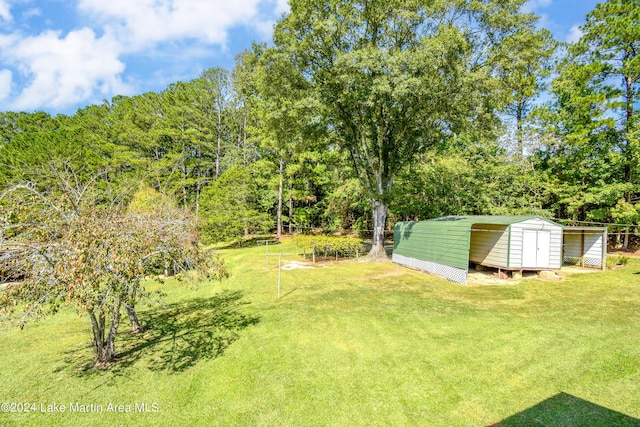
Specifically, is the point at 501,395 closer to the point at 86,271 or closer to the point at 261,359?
the point at 261,359

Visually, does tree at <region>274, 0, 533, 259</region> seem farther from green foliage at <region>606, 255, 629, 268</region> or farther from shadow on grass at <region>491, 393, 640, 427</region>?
shadow on grass at <region>491, 393, 640, 427</region>

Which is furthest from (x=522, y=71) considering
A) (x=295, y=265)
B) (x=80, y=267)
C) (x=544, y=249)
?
(x=80, y=267)

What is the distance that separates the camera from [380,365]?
4809 millimetres

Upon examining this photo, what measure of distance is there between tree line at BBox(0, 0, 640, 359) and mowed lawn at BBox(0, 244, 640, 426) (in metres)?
1.33

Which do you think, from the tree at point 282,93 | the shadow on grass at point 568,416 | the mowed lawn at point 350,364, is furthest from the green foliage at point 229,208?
the shadow on grass at point 568,416

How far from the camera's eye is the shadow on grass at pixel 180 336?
5176 mm

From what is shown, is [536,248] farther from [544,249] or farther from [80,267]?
→ [80,267]

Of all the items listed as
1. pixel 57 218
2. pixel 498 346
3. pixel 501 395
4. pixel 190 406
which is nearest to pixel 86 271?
pixel 57 218

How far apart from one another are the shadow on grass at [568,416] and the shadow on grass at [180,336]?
4727 millimetres

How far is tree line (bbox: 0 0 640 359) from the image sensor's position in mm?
10844

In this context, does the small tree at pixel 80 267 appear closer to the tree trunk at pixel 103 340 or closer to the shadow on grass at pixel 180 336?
the tree trunk at pixel 103 340

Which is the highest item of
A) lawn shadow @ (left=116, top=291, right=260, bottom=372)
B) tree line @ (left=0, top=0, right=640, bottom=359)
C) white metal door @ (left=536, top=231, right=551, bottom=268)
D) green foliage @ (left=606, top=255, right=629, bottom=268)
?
tree line @ (left=0, top=0, right=640, bottom=359)

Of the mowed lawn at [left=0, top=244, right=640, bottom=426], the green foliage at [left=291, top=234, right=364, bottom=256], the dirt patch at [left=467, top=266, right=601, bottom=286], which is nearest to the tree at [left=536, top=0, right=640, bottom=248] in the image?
the dirt patch at [left=467, top=266, right=601, bottom=286]

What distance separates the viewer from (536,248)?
35.9ft
